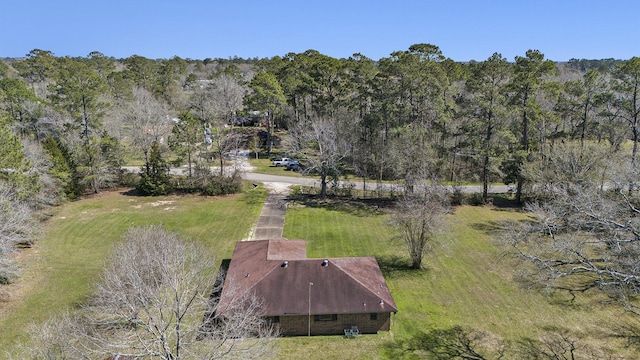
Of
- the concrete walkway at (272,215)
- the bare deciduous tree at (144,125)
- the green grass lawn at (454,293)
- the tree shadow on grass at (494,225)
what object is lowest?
the green grass lawn at (454,293)

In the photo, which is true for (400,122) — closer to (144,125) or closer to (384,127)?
(384,127)

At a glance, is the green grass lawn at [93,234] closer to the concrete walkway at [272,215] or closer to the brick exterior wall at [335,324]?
the concrete walkway at [272,215]

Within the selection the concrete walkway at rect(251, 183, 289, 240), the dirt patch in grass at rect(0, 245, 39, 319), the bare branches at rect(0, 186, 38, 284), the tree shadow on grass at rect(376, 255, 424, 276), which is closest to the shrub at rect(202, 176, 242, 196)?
the concrete walkway at rect(251, 183, 289, 240)

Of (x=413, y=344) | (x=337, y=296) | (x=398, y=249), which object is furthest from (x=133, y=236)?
(x=398, y=249)

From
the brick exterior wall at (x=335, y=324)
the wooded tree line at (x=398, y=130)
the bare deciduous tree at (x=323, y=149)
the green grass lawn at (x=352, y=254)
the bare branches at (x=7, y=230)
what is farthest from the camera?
the bare deciduous tree at (x=323, y=149)

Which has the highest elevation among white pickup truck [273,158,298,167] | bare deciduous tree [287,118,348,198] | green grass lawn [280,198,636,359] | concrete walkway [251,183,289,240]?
bare deciduous tree [287,118,348,198]

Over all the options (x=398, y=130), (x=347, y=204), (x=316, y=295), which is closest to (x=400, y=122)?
(x=398, y=130)

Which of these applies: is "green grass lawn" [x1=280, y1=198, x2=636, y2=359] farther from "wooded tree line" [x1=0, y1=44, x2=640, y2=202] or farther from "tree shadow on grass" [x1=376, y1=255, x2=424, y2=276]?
"wooded tree line" [x1=0, y1=44, x2=640, y2=202]

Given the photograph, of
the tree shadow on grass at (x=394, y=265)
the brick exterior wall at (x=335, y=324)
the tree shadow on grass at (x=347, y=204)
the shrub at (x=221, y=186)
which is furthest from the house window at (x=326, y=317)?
the shrub at (x=221, y=186)
